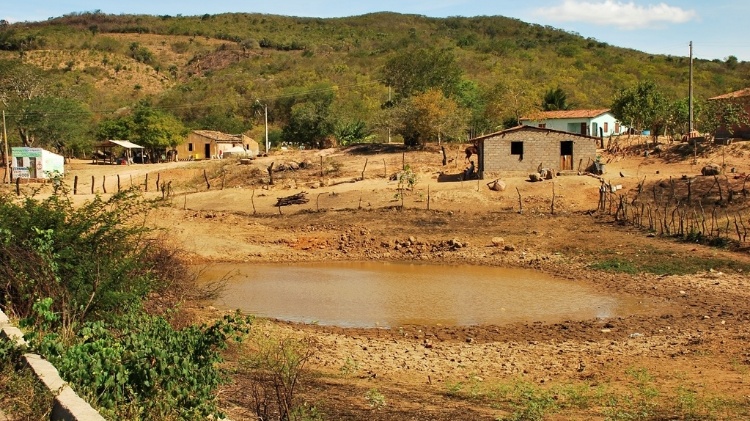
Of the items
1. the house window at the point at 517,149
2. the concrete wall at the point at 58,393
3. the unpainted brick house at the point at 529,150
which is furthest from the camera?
the house window at the point at 517,149

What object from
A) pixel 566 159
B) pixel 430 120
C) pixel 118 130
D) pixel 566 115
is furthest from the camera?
pixel 118 130

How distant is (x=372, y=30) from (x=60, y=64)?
6766cm

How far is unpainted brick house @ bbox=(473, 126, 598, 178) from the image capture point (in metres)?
39.6

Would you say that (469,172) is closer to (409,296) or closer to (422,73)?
(409,296)

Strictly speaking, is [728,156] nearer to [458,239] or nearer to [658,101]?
[658,101]

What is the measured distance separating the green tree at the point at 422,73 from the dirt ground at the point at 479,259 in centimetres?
1495

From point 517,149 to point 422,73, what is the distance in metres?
27.2

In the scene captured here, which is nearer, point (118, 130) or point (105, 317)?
point (105, 317)

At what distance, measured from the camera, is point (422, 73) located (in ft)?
215

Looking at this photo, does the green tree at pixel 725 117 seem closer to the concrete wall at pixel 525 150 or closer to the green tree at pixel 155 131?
the concrete wall at pixel 525 150

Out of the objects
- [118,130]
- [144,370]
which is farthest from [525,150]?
[118,130]

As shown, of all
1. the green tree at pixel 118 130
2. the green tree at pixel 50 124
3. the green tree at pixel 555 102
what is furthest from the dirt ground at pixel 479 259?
the green tree at pixel 555 102

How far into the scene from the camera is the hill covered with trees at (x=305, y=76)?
5994 cm

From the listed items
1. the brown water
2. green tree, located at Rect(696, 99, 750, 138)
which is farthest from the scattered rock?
green tree, located at Rect(696, 99, 750, 138)
